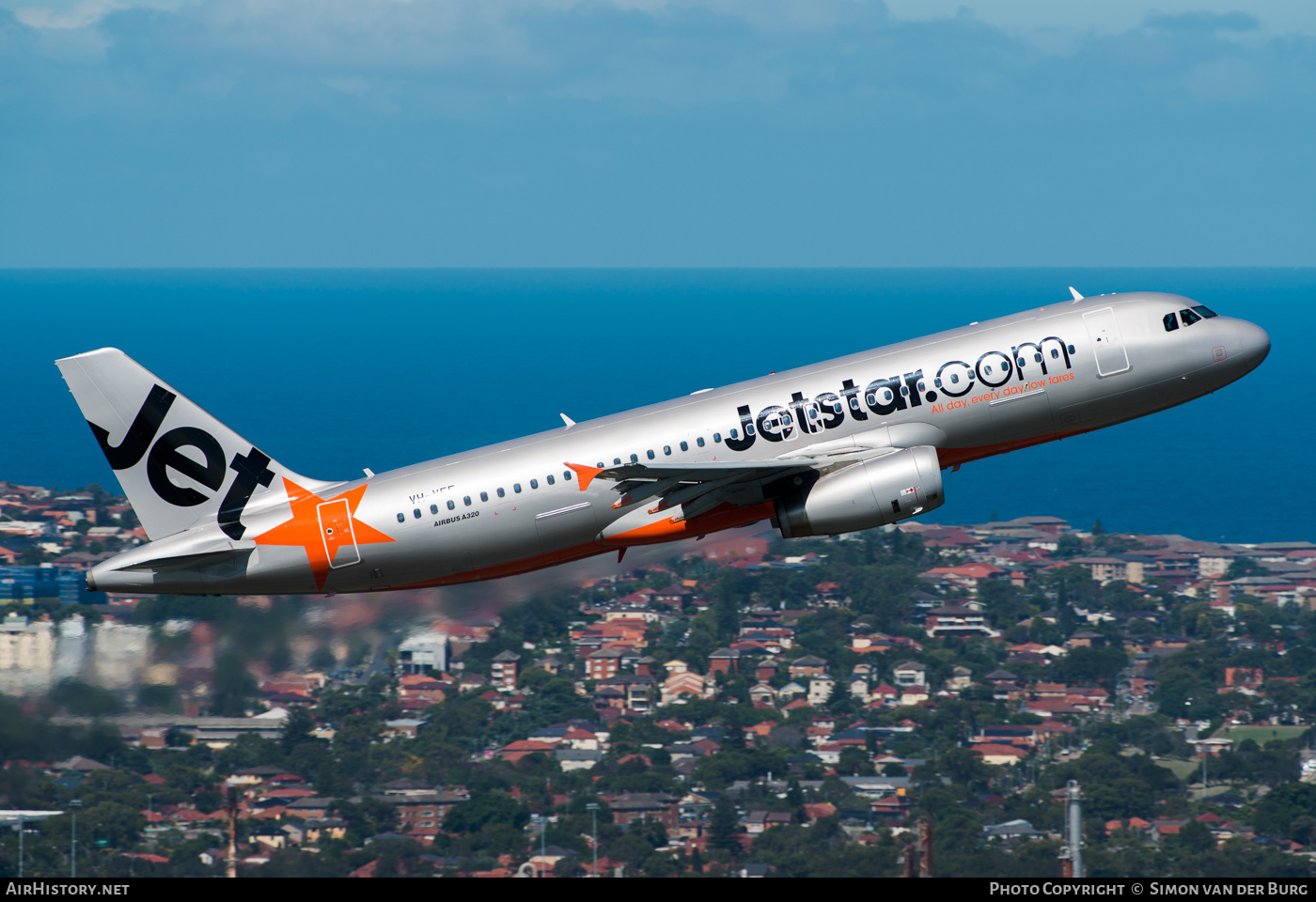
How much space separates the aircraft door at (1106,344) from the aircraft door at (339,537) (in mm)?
23197

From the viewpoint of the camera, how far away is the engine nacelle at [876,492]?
42.0 metres

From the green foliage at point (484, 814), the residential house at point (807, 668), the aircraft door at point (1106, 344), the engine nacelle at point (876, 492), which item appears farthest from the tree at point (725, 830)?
the aircraft door at point (1106, 344)

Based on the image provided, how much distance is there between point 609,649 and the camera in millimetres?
98750

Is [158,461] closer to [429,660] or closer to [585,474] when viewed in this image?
[585,474]

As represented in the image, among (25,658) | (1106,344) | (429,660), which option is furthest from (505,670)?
(1106,344)

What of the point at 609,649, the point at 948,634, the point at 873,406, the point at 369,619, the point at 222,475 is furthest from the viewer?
the point at 948,634

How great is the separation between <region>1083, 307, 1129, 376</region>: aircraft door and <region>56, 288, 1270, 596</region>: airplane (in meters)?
0.06

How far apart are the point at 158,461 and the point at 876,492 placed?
896 inches

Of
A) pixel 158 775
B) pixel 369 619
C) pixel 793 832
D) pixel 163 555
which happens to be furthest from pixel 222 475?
pixel 793 832

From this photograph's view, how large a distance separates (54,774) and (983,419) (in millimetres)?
38860

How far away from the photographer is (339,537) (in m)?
44.4

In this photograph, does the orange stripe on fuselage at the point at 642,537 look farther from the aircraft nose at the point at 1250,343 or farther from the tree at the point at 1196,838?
the tree at the point at 1196,838

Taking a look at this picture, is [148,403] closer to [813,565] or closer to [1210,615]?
[813,565]

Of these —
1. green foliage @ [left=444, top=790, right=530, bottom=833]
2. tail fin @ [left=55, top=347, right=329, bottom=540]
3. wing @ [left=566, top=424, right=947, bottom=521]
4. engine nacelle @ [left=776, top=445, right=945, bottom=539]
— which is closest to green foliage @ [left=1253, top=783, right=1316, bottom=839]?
green foliage @ [left=444, top=790, right=530, bottom=833]
